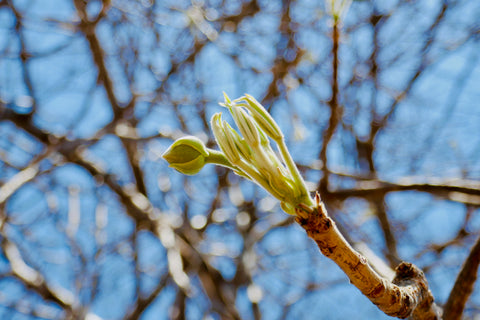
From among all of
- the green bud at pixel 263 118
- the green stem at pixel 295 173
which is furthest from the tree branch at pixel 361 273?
the green bud at pixel 263 118

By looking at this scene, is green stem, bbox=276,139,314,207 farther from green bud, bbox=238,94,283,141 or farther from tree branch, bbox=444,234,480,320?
tree branch, bbox=444,234,480,320

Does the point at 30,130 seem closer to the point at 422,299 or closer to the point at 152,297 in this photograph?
the point at 152,297

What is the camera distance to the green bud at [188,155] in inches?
31.8

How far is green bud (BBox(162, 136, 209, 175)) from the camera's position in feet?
2.65

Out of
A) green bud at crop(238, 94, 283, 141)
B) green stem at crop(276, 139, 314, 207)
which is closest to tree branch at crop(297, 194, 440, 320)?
green stem at crop(276, 139, 314, 207)

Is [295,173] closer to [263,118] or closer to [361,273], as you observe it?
[263,118]

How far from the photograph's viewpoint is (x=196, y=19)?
3.21 metres

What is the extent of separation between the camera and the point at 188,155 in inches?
32.2

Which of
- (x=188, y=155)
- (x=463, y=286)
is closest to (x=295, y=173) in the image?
(x=188, y=155)

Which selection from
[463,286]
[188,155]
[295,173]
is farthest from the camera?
[463,286]

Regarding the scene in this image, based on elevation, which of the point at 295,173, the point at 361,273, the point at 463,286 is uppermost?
the point at 295,173

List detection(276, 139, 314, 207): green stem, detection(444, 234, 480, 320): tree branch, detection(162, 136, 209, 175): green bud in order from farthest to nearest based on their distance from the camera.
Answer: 1. detection(444, 234, 480, 320): tree branch
2. detection(162, 136, 209, 175): green bud
3. detection(276, 139, 314, 207): green stem

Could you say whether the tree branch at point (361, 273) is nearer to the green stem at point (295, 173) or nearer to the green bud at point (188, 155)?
the green stem at point (295, 173)

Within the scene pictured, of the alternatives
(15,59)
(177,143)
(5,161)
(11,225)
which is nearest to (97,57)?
(15,59)
